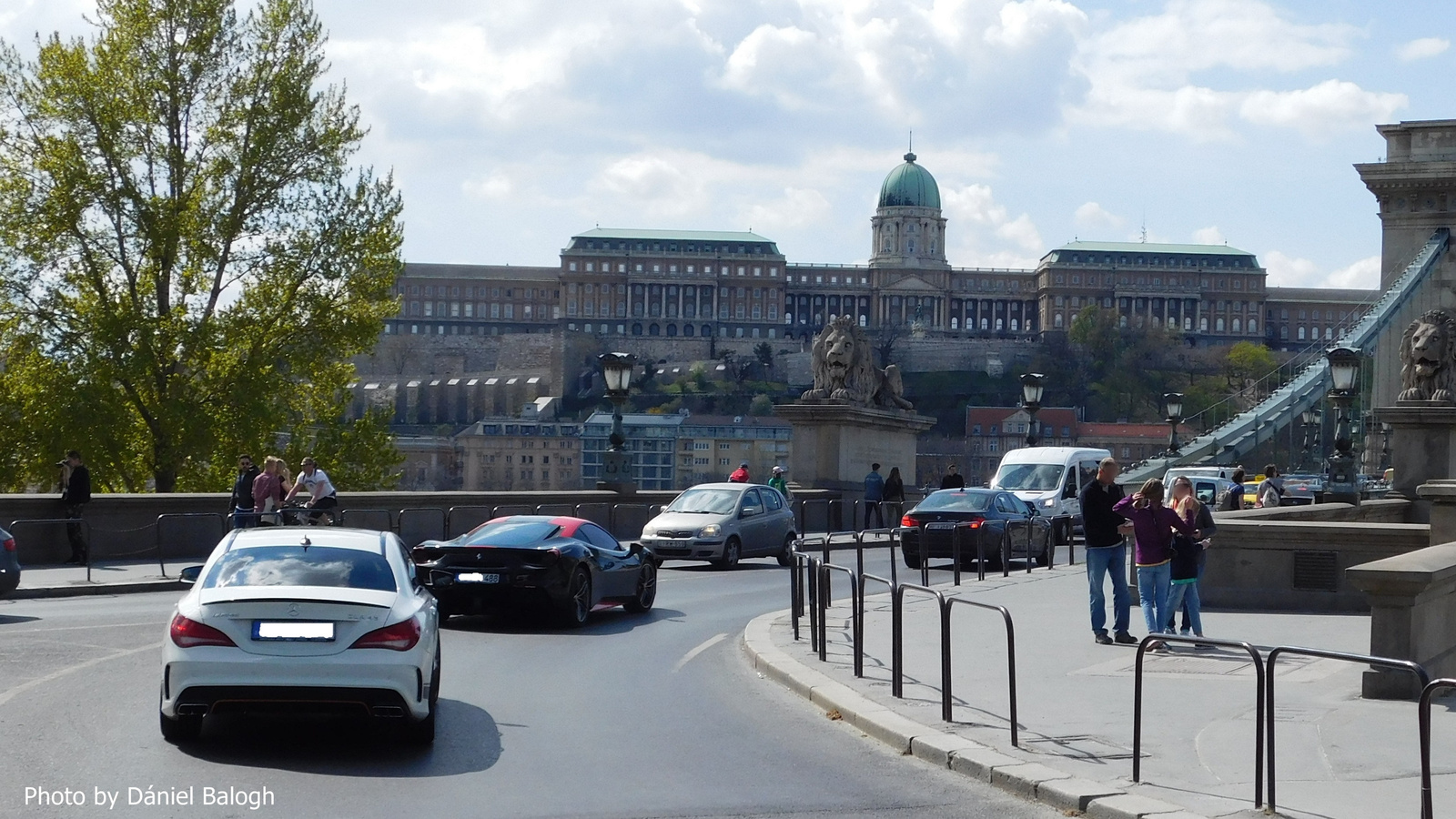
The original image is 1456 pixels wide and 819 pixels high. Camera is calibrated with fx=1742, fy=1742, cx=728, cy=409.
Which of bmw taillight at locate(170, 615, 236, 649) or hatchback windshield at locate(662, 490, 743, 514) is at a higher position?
hatchback windshield at locate(662, 490, 743, 514)

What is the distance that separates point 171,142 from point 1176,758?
33968 millimetres

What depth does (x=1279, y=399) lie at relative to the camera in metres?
53.7

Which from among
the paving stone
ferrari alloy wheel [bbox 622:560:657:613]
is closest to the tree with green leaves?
ferrari alloy wheel [bbox 622:560:657:613]

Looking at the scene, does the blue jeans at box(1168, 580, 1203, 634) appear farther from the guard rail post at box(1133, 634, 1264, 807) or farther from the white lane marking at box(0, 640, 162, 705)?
the white lane marking at box(0, 640, 162, 705)

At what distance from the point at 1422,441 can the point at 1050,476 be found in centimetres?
733

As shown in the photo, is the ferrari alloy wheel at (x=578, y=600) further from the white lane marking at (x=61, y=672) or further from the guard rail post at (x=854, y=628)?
the white lane marking at (x=61, y=672)

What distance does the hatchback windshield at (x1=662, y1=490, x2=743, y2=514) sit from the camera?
27906 millimetres

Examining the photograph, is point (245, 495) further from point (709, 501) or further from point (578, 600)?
point (578, 600)

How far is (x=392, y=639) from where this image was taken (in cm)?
1020

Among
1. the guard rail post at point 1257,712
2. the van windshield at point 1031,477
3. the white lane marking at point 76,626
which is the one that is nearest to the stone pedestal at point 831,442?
the van windshield at point 1031,477

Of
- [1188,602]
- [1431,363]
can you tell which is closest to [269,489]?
[1188,602]

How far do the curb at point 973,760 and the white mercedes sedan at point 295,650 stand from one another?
2.89m

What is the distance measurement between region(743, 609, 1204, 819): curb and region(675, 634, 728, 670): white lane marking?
1.19 m

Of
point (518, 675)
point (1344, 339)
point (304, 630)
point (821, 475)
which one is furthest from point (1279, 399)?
point (304, 630)
